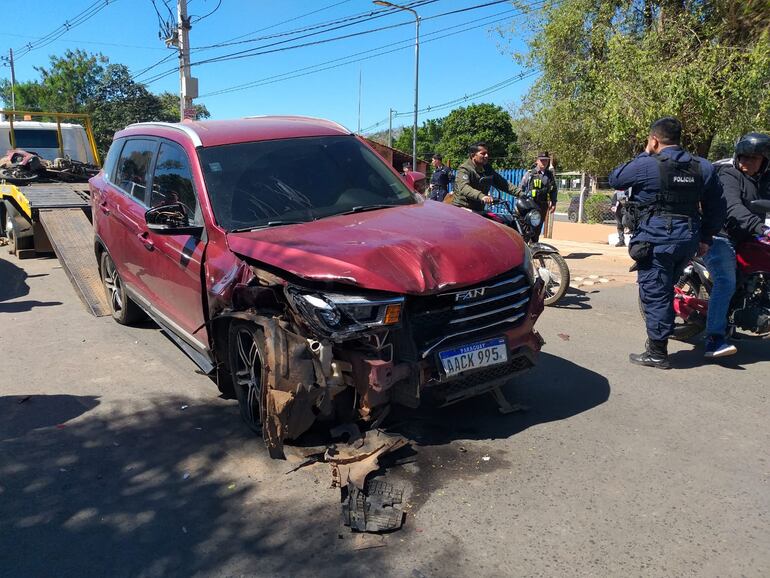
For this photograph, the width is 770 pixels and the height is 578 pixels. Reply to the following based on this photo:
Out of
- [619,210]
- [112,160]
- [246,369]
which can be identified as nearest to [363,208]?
[246,369]

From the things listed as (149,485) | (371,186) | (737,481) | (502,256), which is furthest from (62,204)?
(737,481)

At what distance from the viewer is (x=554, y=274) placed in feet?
24.2

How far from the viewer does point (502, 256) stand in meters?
3.74

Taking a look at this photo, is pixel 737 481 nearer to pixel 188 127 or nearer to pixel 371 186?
pixel 371 186

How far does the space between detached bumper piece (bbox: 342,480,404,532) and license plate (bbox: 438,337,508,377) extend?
0.71 m

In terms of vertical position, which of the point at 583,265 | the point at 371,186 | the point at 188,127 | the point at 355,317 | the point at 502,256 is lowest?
the point at 583,265

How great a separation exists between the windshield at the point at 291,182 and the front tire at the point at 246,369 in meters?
0.72

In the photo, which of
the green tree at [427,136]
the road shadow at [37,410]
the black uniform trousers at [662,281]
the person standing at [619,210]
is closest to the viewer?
the road shadow at [37,410]

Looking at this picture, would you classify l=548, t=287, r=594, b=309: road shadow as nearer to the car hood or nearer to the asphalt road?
the asphalt road

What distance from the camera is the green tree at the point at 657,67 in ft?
42.9

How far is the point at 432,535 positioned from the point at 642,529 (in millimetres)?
997

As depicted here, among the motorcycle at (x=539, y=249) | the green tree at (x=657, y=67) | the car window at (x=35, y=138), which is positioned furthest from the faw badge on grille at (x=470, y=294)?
the car window at (x=35, y=138)

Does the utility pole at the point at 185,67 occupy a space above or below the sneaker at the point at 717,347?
above

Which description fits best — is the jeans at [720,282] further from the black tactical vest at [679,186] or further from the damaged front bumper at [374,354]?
the damaged front bumper at [374,354]
